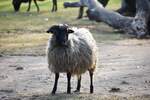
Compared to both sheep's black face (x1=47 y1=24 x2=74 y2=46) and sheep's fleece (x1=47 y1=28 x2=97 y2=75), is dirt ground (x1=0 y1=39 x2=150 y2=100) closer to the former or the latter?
sheep's fleece (x1=47 y1=28 x2=97 y2=75)

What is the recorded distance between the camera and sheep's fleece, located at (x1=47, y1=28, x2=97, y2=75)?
1186cm

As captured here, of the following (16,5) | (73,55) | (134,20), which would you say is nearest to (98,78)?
(73,55)

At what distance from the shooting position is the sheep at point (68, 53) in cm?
1173

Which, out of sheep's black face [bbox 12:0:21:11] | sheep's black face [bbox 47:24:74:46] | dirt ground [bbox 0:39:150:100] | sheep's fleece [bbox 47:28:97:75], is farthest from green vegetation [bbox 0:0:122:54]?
sheep's black face [bbox 47:24:74:46]

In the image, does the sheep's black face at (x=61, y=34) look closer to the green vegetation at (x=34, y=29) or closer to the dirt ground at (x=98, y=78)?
the dirt ground at (x=98, y=78)

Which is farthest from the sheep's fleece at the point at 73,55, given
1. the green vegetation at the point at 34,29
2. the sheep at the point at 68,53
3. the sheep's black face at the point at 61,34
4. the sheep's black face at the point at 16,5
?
the sheep's black face at the point at 16,5

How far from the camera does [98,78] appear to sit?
563 inches

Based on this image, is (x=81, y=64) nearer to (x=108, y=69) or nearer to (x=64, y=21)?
(x=108, y=69)

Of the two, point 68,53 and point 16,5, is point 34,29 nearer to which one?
point 16,5

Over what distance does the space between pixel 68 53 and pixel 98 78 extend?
8.71 ft

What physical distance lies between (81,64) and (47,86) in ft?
4.65

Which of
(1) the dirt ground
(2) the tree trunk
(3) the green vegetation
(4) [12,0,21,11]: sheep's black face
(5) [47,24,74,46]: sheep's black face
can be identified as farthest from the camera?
(4) [12,0,21,11]: sheep's black face

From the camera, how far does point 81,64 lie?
1209cm

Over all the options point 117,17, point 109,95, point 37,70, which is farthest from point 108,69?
point 117,17
